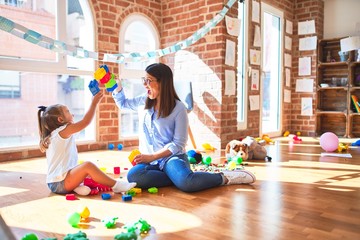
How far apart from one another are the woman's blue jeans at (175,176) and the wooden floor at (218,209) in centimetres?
5

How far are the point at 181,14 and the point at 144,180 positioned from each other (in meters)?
2.86

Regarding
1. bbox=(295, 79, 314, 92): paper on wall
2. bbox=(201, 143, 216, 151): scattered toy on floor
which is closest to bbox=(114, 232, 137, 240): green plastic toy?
bbox=(201, 143, 216, 151): scattered toy on floor

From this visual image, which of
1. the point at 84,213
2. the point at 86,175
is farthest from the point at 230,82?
the point at 84,213

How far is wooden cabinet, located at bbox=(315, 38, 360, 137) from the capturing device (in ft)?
16.7

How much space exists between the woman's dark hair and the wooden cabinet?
3880 mm

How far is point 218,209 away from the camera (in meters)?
1.71

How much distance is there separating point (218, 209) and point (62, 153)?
0.97 m

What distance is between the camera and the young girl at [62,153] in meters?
1.97

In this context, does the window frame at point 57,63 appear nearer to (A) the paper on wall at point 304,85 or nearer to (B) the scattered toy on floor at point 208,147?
(B) the scattered toy on floor at point 208,147

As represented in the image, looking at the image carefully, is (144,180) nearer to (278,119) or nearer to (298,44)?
(278,119)

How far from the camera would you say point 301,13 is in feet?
18.4

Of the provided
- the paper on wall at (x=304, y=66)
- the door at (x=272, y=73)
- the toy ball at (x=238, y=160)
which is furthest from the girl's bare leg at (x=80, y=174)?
the paper on wall at (x=304, y=66)

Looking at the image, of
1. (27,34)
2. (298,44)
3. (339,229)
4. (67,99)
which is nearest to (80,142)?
(67,99)

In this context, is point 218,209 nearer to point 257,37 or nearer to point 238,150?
point 238,150
